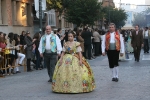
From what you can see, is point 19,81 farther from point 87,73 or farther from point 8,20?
point 8,20

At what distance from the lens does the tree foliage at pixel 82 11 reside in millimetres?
41219

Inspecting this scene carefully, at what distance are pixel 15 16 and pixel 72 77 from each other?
21.9 meters

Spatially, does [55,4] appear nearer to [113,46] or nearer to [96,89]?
[113,46]

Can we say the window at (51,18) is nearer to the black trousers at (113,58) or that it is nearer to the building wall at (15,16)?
the building wall at (15,16)

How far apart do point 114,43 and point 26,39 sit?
622 cm

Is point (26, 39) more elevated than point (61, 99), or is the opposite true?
point (26, 39)

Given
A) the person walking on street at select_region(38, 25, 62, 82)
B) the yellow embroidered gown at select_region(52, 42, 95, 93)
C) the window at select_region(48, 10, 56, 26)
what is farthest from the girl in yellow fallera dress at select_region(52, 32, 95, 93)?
the window at select_region(48, 10, 56, 26)

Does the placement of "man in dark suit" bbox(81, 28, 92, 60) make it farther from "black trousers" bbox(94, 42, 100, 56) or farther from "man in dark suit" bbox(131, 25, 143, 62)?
"man in dark suit" bbox(131, 25, 143, 62)

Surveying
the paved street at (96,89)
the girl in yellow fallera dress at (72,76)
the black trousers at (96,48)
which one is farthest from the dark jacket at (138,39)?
the girl in yellow fallera dress at (72,76)

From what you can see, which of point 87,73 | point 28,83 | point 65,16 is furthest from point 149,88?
point 65,16

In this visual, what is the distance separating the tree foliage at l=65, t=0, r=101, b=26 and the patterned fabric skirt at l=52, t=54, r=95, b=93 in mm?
29510

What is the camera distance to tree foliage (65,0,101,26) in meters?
41.2

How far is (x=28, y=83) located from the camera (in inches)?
551

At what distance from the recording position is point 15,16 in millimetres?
32406
